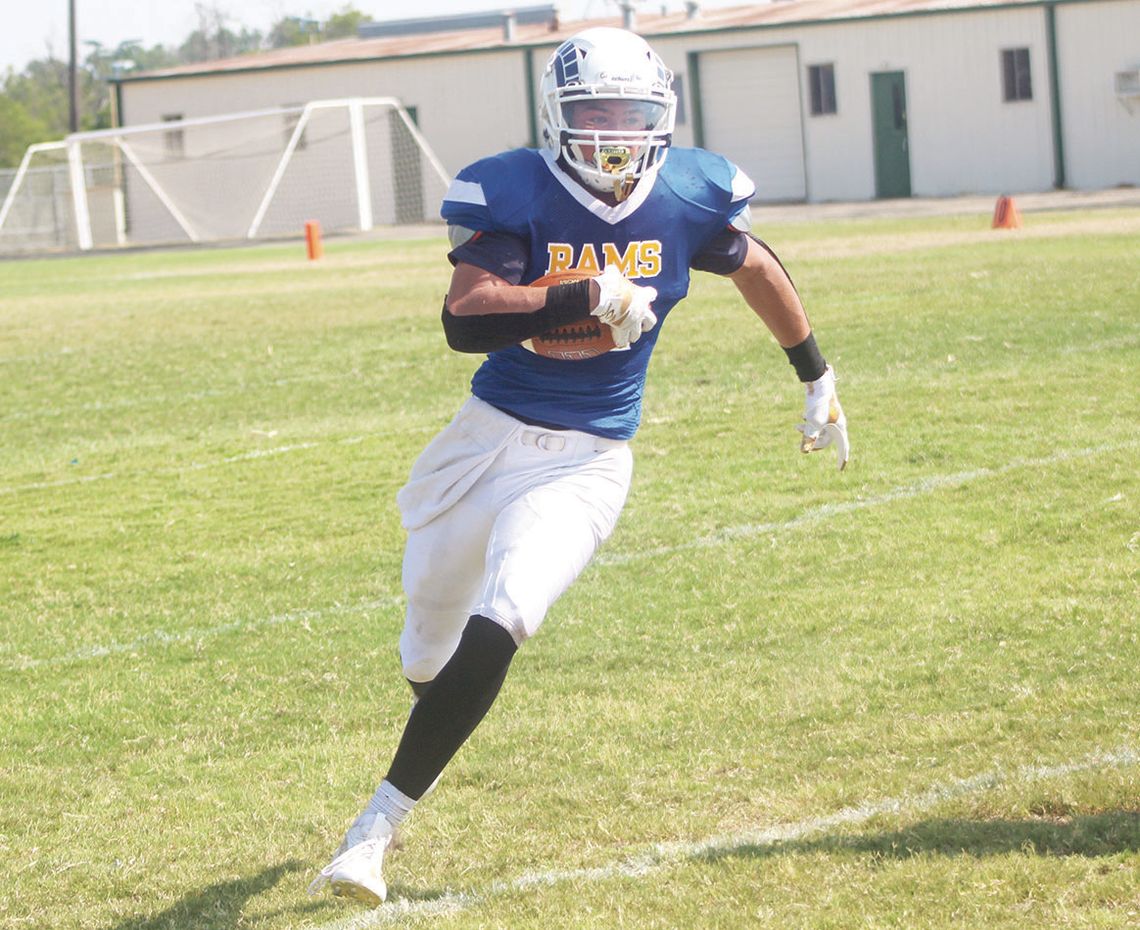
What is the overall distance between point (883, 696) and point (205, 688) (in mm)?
2282

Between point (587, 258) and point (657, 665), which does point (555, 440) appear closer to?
point (587, 258)

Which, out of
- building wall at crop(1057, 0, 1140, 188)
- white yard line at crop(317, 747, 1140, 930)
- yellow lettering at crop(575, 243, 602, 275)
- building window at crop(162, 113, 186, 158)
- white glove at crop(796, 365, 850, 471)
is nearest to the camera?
white yard line at crop(317, 747, 1140, 930)

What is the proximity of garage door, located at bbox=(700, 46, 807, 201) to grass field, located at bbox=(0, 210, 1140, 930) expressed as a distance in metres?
25.0

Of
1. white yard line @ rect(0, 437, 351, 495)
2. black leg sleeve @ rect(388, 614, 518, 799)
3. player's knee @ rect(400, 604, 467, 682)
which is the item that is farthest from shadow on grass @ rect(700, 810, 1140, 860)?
white yard line @ rect(0, 437, 351, 495)

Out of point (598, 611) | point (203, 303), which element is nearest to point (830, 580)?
point (598, 611)

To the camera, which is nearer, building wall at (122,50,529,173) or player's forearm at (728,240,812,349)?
player's forearm at (728,240,812,349)

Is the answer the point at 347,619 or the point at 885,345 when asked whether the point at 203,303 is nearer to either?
the point at 885,345

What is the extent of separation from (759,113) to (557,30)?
6630mm

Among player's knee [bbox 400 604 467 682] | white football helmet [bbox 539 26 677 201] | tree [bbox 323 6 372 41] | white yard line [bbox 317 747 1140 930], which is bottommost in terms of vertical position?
white yard line [bbox 317 747 1140 930]

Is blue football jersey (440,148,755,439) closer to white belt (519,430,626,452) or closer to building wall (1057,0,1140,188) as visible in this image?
white belt (519,430,626,452)

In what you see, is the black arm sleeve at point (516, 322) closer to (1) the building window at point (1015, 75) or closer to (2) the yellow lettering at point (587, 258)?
(2) the yellow lettering at point (587, 258)

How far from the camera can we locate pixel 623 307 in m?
3.68

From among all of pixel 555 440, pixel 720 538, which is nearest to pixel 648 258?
pixel 555 440

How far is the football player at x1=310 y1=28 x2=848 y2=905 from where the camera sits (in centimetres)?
374
